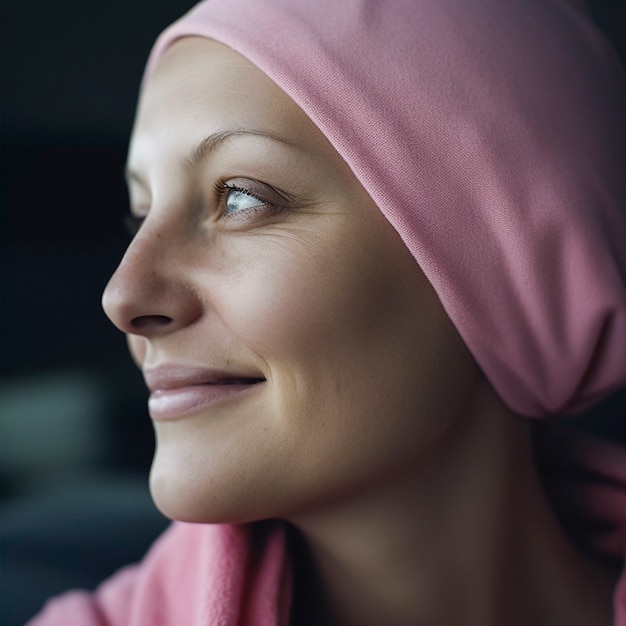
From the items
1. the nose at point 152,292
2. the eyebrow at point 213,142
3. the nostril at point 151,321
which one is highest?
the eyebrow at point 213,142

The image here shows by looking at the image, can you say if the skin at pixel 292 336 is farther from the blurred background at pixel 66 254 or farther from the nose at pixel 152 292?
the blurred background at pixel 66 254

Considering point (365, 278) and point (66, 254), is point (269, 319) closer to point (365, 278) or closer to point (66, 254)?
point (365, 278)

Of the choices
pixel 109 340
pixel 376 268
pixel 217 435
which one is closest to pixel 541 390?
pixel 376 268

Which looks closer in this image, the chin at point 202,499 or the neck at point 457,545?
the chin at point 202,499

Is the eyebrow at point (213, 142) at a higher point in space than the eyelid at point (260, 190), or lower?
higher

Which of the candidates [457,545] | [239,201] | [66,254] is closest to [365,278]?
[239,201]

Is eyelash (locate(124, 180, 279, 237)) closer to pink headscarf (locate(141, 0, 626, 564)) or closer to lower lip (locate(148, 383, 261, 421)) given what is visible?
pink headscarf (locate(141, 0, 626, 564))

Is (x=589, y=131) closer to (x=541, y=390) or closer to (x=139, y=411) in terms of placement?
(x=541, y=390)

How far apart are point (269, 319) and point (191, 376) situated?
0.13 meters

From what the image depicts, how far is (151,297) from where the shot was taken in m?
1.01

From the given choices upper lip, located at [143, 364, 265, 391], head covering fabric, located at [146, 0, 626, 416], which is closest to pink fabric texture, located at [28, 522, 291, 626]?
upper lip, located at [143, 364, 265, 391]

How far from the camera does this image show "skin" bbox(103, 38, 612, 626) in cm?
100

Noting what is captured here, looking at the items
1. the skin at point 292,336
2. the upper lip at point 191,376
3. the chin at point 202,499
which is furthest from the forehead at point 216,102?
the chin at point 202,499

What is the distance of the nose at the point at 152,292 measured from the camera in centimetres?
101
